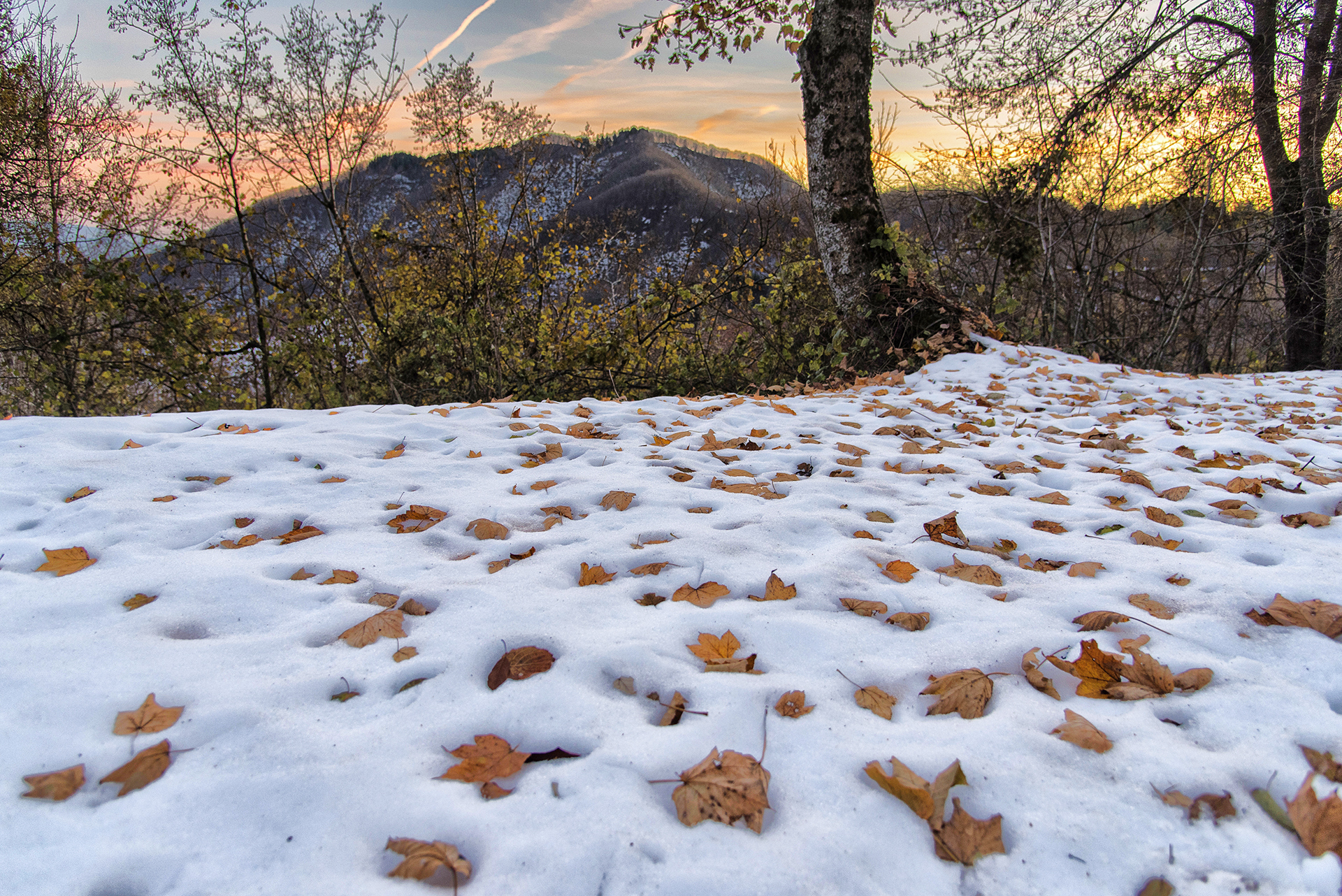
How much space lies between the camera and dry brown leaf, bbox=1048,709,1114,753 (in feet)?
3.16

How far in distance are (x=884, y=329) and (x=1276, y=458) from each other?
3296 millimetres

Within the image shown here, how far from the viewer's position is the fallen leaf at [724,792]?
86 centimetres

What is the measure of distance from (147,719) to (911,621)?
1471 millimetres

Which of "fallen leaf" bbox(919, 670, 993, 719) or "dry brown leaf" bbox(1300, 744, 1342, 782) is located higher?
"fallen leaf" bbox(919, 670, 993, 719)

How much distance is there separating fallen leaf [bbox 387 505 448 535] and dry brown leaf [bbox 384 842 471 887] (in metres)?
1.12

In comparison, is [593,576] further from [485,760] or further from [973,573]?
[973,573]

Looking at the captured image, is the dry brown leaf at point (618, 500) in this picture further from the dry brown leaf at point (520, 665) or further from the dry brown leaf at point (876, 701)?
the dry brown leaf at point (876, 701)

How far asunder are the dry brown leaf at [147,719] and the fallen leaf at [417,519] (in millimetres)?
848

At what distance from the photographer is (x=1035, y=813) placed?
33.9 inches

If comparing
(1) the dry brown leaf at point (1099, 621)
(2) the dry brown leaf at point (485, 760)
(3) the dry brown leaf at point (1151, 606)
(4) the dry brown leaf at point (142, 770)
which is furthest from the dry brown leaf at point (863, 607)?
(4) the dry brown leaf at point (142, 770)

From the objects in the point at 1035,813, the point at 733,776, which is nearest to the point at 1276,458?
the point at 1035,813

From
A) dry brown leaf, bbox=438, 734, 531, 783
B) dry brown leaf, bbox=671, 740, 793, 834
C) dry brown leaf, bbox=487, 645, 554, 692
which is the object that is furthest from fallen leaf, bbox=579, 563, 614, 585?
dry brown leaf, bbox=671, 740, 793, 834

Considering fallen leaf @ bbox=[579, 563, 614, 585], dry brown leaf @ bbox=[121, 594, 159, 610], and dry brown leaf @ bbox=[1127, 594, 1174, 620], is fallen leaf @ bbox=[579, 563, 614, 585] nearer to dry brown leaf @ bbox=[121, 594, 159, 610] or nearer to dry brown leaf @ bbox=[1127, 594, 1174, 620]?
dry brown leaf @ bbox=[121, 594, 159, 610]

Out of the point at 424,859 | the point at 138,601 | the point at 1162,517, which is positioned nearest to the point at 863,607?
the point at 424,859
